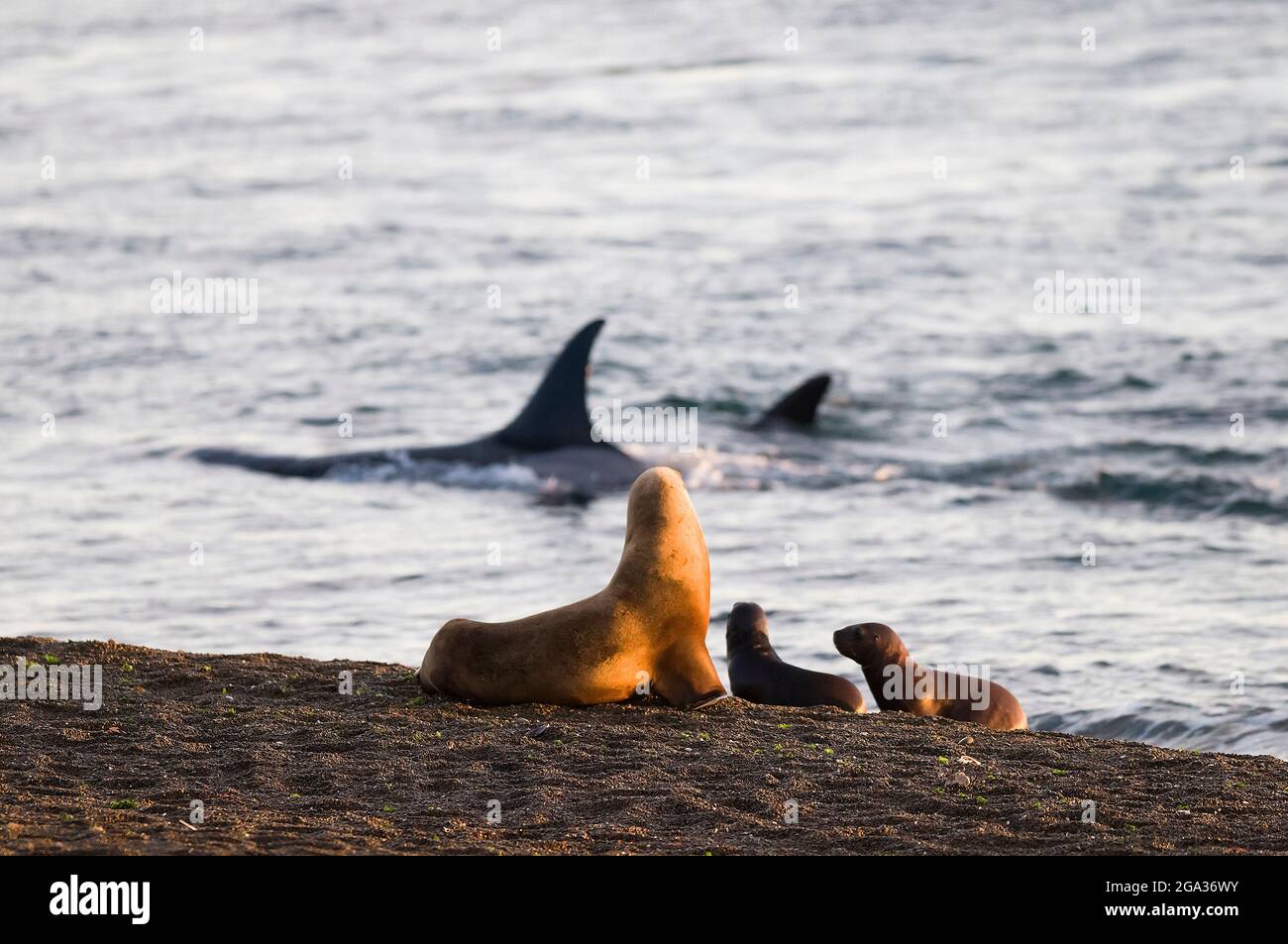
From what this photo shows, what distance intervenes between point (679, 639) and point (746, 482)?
360 inches

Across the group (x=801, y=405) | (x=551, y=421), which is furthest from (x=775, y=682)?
(x=801, y=405)

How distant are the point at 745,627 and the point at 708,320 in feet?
54.0

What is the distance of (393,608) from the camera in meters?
13.0

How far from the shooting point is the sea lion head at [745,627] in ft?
31.9

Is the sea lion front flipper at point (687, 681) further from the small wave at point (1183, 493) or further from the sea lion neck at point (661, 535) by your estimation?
the small wave at point (1183, 493)

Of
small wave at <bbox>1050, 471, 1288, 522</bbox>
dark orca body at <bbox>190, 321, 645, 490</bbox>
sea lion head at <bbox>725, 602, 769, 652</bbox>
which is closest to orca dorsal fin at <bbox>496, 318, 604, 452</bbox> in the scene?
dark orca body at <bbox>190, 321, 645, 490</bbox>

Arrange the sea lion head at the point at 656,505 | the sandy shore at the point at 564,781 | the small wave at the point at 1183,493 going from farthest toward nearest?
the small wave at the point at 1183,493
the sea lion head at the point at 656,505
the sandy shore at the point at 564,781

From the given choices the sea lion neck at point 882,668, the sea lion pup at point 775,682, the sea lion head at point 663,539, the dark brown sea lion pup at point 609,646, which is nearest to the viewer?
the dark brown sea lion pup at point 609,646

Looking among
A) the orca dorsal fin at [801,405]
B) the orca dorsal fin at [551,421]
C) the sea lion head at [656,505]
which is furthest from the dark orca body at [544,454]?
the sea lion head at [656,505]

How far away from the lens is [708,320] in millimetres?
25922

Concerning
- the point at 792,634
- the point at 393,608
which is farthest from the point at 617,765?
the point at 393,608

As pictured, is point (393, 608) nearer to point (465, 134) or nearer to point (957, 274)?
point (957, 274)

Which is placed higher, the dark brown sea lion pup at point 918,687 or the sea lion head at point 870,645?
the sea lion head at point 870,645

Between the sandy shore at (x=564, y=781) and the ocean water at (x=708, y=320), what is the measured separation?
240cm
